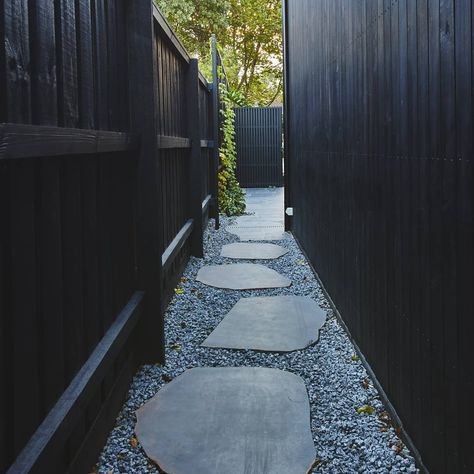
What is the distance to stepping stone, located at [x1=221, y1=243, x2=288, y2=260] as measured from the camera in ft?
24.6

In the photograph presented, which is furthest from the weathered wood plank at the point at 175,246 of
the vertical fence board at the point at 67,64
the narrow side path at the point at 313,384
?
the vertical fence board at the point at 67,64

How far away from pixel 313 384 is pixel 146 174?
1.41 metres

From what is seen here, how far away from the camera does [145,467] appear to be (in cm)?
262

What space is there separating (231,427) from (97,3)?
1.89 metres

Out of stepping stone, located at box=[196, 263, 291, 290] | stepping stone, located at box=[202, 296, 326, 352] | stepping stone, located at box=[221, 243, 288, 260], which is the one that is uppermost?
stepping stone, located at box=[221, 243, 288, 260]

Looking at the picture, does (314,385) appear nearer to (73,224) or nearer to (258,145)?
(73,224)

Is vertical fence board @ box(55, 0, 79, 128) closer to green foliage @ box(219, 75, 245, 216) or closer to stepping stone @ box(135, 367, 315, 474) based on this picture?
stepping stone @ box(135, 367, 315, 474)

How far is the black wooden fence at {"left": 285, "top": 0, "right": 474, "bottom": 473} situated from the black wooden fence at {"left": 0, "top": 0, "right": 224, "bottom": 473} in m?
1.13

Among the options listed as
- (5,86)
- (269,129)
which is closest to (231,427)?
(5,86)

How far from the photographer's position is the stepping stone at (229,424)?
8.64 ft

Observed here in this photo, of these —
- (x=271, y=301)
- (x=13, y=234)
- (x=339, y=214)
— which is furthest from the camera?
(x=271, y=301)

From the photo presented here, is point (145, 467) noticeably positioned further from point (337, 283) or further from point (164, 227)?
point (164, 227)

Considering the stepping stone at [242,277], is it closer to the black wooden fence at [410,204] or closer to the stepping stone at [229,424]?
the black wooden fence at [410,204]

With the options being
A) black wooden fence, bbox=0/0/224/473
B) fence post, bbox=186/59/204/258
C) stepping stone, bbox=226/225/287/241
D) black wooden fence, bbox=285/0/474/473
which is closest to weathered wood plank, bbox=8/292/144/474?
black wooden fence, bbox=0/0/224/473
